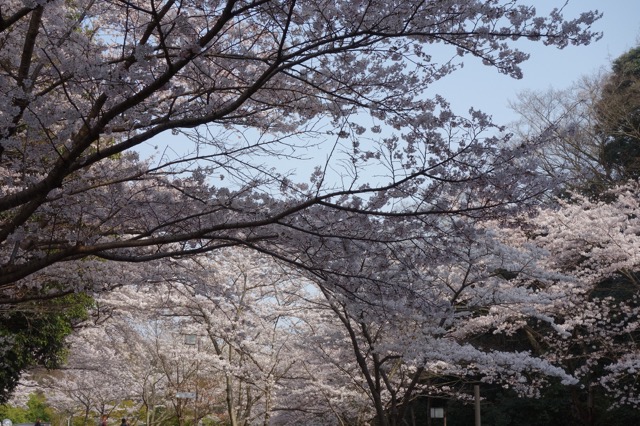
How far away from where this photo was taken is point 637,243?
1178cm

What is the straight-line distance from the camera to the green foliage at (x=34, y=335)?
909 cm

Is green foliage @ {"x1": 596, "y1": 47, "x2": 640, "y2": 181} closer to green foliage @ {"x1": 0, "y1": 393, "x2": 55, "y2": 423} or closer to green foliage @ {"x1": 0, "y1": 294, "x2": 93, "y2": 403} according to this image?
green foliage @ {"x1": 0, "y1": 294, "x2": 93, "y2": 403}

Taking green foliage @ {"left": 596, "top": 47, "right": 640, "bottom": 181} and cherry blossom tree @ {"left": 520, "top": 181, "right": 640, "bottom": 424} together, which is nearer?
cherry blossom tree @ {"left": 520, "top": 181, "right": 640, "bottom": 424}

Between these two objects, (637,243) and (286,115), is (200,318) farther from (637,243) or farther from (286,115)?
(286,115)

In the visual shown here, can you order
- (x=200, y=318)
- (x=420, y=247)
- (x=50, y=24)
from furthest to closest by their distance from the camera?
(x=200, y=318) → (x=420, y=247) → (x=50, y=24)

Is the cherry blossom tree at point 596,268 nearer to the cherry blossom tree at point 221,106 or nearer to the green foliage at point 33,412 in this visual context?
the cherry blossom tree at point 221,106

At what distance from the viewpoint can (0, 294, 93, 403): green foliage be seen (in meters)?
9.09

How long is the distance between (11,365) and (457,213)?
727 cm

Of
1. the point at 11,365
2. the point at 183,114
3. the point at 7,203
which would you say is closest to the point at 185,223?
the point at 183,114

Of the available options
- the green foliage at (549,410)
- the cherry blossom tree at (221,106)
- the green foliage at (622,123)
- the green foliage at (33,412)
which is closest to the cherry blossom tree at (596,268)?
the green foliage at (549,410)

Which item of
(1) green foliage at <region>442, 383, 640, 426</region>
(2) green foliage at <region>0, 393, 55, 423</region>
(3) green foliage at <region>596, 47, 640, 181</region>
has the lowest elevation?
(1) green foliage at <region>442, 383, 640, 426</region>

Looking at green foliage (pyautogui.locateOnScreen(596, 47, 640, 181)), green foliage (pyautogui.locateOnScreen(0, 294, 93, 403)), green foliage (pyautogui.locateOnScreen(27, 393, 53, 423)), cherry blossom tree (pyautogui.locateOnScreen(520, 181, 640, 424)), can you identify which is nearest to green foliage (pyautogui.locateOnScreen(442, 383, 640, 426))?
cherry blossom tree (pyautogui.locateOnScreen(520, 181, 640, 424))

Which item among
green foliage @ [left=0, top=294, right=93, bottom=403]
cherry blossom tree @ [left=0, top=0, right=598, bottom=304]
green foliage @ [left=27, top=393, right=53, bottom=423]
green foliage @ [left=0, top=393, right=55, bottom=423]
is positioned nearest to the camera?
cherry blossom tree @ [left=0, top=0, right=598, bottom=304]

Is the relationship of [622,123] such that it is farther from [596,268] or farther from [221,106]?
[221,106]
